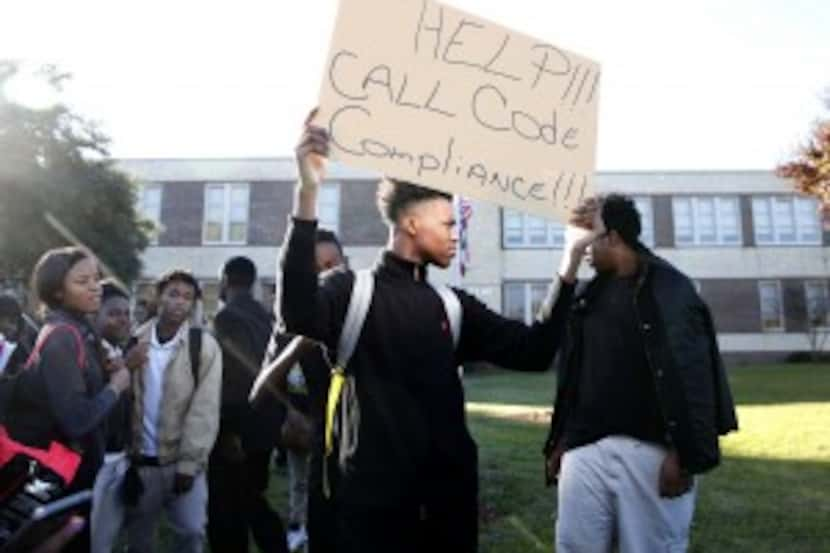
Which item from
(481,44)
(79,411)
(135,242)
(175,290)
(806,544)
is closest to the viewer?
(481,44)

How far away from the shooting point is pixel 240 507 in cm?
499

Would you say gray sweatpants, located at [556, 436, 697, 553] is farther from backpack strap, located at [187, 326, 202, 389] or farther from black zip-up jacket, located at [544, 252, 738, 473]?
backpack strap, located at [187, 326, 202, 389]

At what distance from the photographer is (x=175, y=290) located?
4738mm

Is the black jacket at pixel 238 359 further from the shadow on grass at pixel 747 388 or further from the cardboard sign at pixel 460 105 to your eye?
the shadow on grass at pixel 747 388

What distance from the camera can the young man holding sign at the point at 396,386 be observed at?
2266 mm

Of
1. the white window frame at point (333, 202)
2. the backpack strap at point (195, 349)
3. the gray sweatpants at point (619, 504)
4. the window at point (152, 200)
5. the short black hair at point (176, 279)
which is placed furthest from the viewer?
the window at point (152, 200)

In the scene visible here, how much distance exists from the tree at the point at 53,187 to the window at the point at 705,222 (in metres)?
24.0

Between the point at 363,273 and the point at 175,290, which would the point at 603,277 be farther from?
the point at 175,290

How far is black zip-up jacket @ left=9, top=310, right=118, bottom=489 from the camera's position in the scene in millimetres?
3312

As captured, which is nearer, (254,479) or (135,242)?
(254,479)

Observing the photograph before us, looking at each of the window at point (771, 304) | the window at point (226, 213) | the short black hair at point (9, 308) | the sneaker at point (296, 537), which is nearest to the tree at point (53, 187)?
the window at point (226, 213)

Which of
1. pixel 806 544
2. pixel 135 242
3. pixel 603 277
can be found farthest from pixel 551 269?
pixel 603 277

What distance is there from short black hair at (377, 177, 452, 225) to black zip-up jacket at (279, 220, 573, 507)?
16cm

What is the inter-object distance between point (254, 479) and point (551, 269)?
102 feet
